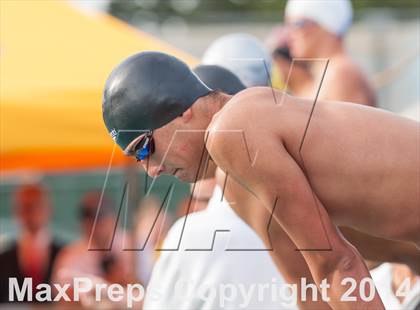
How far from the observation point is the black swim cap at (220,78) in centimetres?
453

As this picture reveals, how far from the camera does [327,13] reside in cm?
646

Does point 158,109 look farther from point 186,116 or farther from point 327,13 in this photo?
point 327,13

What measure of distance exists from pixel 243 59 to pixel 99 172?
6.99 metres

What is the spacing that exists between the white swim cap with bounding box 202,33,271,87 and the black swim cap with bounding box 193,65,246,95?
0.67 metres

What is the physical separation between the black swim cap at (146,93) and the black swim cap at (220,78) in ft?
3.20

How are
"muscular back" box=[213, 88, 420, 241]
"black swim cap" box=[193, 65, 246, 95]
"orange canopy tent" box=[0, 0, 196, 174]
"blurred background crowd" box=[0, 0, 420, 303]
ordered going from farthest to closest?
"blurred background crowd" box=[0, 0, 420, 303]
"orange canopy tent" box=[0, 0, 196, 174]
"black swim cap" box=[193, 65, 246, 95]
"muscular back" box=[213, 88, 420, 241]

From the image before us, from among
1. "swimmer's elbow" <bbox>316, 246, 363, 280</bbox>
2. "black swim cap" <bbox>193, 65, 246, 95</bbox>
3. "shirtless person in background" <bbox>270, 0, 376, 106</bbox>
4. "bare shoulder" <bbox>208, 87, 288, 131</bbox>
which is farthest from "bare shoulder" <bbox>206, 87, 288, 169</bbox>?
"shirtless person in background" <bbox>270, 0, 376, 106</bbox>

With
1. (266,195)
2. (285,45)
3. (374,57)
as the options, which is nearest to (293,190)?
(266,195)

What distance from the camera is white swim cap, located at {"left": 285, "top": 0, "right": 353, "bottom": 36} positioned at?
6457mm

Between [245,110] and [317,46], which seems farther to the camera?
[317,46]

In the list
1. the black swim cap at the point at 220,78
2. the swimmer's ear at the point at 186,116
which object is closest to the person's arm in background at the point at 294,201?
the swimmer's ear at the point at 186,116

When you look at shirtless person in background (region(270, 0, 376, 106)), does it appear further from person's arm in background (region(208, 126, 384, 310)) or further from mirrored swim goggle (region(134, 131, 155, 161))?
person's arm in background (region(208, 126, 384, 310))

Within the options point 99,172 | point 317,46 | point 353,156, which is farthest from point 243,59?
point 99,172

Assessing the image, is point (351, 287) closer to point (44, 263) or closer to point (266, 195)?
point (266, 195)
